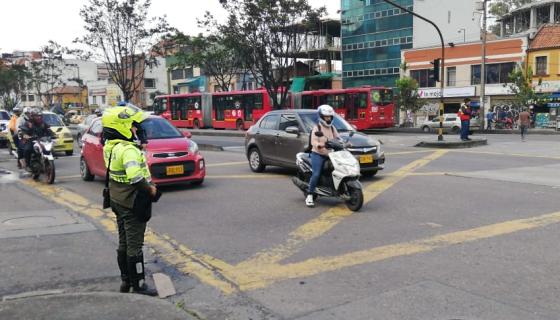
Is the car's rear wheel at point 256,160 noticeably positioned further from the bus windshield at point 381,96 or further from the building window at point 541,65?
the building window at point 541,65

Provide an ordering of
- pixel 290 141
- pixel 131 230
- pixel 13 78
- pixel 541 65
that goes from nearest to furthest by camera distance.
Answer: pixel 131 230, pixel 290 141, pixel 541 65, pixel 13 78

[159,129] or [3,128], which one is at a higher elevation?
[159,129]

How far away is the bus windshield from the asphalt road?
21380 mm

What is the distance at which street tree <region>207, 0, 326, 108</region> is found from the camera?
30125 millimetres

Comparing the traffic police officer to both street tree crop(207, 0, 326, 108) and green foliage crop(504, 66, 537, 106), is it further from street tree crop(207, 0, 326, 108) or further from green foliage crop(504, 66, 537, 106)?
green foliage crop(504, 66, 537, 106)

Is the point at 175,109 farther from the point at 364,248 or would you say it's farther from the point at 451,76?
the point at 364,248

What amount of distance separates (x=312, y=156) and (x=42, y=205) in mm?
4620

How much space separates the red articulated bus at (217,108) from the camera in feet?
118

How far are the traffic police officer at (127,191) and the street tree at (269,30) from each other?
26456 millimetres

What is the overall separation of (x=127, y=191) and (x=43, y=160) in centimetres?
779

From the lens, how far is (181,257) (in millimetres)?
5695

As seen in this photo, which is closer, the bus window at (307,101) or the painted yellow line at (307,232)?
the painted yellow line at (307,232)

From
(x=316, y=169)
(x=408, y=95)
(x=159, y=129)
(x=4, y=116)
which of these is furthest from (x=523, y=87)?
(x=316, y=169)

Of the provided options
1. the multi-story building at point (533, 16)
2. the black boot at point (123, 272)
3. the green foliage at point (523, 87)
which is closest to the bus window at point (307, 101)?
the green foliage at point (523, 87)
